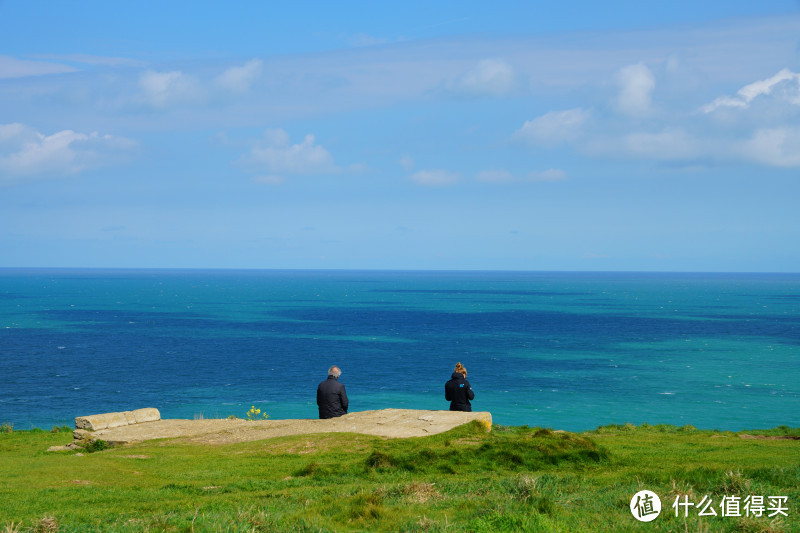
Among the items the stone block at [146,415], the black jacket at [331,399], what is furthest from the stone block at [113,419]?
the black jacket at [331,399]

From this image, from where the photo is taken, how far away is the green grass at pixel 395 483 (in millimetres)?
8195

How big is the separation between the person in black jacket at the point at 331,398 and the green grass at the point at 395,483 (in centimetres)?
249

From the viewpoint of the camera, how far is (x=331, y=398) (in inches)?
728

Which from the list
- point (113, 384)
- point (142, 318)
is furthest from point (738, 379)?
point (142, 318)

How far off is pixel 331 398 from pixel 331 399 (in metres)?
0.03

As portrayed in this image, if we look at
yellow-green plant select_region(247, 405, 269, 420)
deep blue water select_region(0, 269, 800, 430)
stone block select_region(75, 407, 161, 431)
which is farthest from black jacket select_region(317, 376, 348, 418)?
deep blue water select_region(0, 269, 800, 430)

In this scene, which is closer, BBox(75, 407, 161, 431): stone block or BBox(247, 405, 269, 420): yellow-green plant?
BBox(75, 407, 161, 431): stone block

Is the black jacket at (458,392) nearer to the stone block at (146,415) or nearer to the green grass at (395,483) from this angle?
the green grass at (395,483)

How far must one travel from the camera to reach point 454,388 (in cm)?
1925

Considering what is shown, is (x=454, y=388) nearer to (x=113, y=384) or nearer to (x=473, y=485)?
(x=473, y=485)

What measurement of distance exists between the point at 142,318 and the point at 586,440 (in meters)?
111

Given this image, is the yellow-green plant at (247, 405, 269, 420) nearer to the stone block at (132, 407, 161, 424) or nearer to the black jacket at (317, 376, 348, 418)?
the stone block at (132, 407, 161, 424)

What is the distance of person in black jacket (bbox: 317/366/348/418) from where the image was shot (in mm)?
18453

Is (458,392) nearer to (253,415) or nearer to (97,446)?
(97,446)
